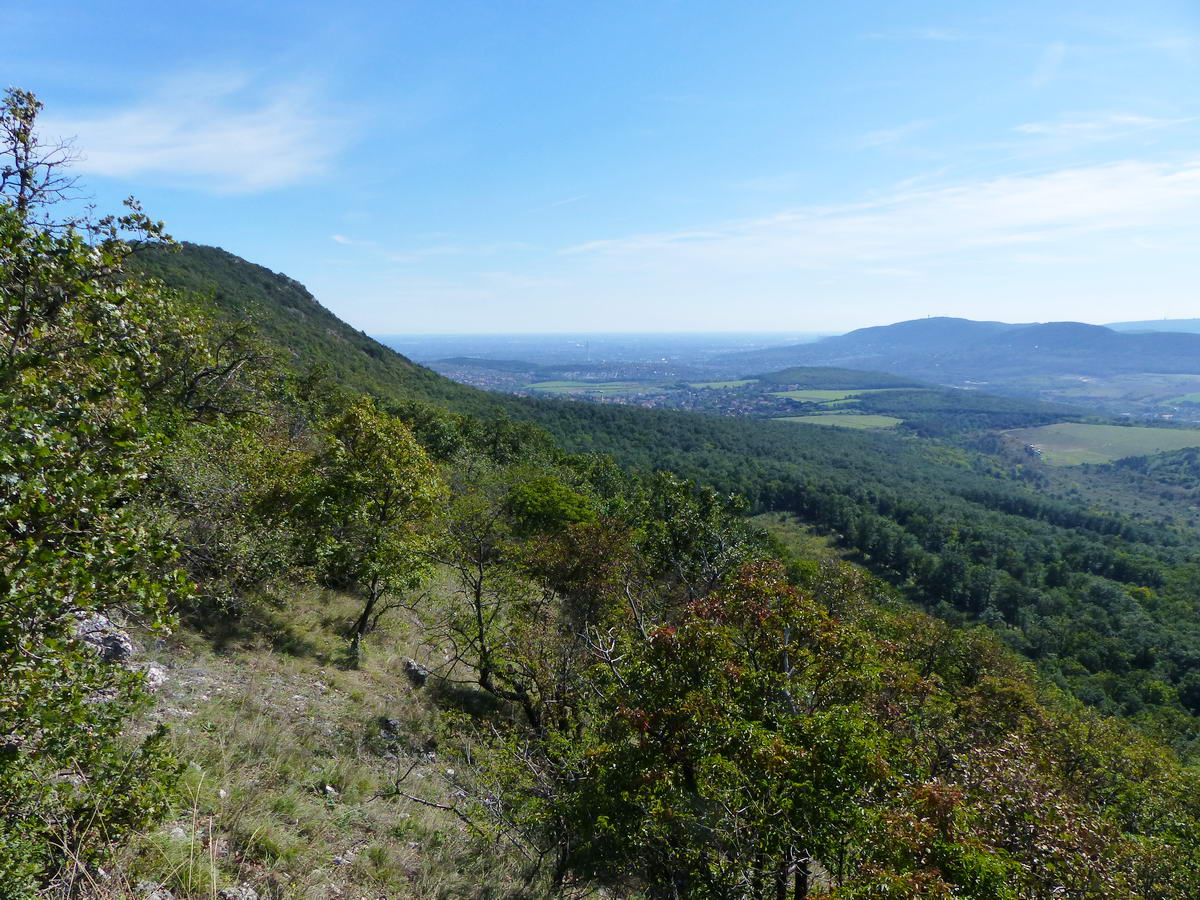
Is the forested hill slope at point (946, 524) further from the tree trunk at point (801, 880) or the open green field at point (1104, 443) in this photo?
the open green field at point (1104, 443)

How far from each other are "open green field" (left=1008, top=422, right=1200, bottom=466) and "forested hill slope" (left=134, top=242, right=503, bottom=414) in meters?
183

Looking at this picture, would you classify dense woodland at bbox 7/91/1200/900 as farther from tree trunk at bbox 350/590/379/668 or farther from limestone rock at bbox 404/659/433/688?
limestone rock at bbox 404/659/433/688

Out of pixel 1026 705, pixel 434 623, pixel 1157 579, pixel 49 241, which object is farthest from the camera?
pixel 1157 579

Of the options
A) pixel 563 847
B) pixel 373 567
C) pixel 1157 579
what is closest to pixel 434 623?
pixel 373 567

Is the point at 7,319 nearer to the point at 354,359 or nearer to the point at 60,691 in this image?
the point at 60,691

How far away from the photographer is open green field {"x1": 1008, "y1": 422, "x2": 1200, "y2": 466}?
172 m

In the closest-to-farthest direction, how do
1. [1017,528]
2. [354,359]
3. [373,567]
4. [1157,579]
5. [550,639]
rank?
[373,567], [550,639], [1157,579], [354,359], [1017,528]

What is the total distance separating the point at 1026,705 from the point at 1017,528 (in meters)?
91.9

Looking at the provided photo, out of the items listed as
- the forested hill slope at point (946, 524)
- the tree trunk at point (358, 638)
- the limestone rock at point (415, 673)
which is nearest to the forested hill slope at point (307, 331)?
the forested hill slope at point (946, 524)

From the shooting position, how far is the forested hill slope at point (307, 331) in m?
70.3

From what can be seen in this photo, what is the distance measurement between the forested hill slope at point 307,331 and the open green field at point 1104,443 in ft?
599

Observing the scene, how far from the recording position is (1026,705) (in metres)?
20.8

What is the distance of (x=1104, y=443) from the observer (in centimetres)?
18550

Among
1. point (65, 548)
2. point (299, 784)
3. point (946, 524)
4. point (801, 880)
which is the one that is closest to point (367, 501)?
point (299, 784)
